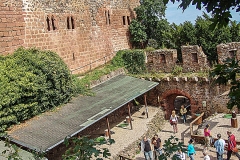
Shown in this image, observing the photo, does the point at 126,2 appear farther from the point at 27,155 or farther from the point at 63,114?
the point at 27,155

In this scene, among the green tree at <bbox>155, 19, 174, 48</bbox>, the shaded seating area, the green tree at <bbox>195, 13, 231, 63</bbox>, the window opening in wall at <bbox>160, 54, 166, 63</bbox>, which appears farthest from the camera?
the green tree at <bbox>155, 19, 174, 48</bbox>

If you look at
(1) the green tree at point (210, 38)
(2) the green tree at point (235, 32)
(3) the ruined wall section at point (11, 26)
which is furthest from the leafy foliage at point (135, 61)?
(3) the ruined wall section at point (11, 26)

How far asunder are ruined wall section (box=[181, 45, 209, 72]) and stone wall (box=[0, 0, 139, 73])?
17.3 ft

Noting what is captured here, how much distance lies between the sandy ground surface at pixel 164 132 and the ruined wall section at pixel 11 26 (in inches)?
250

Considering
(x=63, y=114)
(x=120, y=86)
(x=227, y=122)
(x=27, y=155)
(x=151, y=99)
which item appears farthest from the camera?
(x=151, y=99)

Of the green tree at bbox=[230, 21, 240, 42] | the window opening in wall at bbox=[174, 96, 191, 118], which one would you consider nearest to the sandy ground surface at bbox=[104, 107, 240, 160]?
the window opening in wall at bbox=[174, 96, 191, 118]

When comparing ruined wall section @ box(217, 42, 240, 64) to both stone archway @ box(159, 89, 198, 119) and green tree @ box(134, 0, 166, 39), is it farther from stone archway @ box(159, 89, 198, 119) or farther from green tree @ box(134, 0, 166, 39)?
green tree @ box(134, 0, 166, 39)

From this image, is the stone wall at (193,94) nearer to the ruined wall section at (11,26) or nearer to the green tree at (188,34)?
the green tree at (188,34)

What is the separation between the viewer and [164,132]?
16.1 meters

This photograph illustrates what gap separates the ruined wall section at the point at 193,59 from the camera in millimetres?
18484

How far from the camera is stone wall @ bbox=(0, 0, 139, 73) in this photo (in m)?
13.9

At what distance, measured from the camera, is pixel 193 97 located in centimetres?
1811

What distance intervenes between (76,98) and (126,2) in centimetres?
1148

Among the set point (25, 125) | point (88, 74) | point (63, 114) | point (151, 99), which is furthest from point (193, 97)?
point (25, 125)
